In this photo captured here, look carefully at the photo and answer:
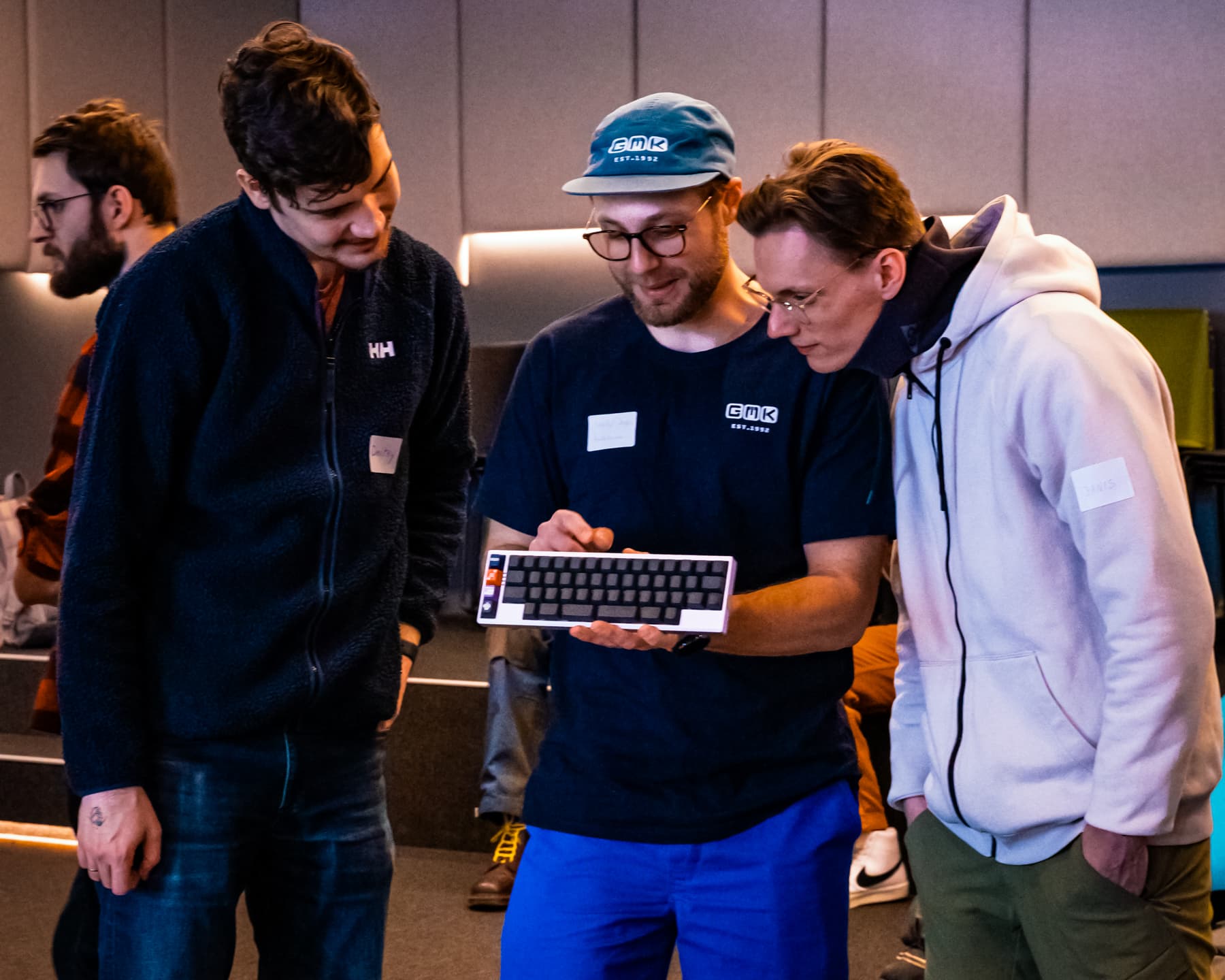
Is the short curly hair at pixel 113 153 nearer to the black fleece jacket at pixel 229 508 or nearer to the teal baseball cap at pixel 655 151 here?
the black fleece jacket at pixel 229 508

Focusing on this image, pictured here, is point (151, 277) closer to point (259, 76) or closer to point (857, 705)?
point (259, 76)

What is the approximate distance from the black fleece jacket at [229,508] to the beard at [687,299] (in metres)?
0.26

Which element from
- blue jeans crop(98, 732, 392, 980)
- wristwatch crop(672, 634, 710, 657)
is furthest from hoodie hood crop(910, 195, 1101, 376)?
blue jeans crop(98, 732, 392, 980)

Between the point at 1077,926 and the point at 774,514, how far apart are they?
1.52ft

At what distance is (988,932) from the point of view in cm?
126

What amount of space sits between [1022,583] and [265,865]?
31.0 inches

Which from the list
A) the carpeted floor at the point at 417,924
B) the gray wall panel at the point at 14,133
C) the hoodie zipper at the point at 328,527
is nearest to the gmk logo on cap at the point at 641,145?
the hoodie zipper at the point at 328,527

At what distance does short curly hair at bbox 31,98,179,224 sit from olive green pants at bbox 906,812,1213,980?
1.39m

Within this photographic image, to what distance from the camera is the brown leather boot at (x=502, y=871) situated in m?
2.94

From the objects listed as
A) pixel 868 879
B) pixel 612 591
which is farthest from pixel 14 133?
pixel 612 591

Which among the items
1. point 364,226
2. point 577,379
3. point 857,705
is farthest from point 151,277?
point 857,705

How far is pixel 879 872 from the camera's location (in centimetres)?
289

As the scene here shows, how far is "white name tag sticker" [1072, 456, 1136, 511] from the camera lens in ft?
3.57

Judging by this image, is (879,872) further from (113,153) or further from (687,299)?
(113,153)
